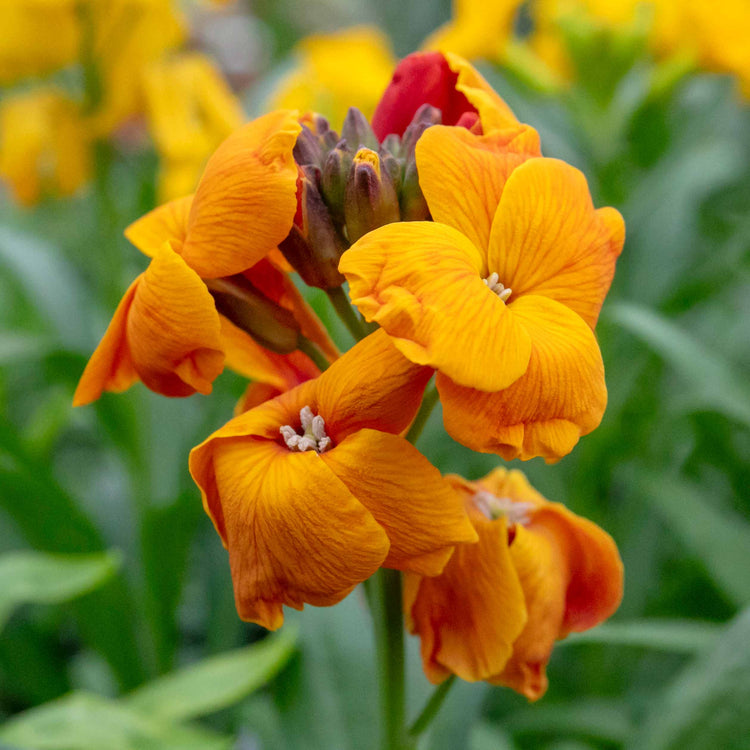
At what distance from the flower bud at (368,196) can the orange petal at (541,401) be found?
0.12 metres

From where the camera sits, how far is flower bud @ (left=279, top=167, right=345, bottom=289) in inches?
21.9

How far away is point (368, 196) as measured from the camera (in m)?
0.54

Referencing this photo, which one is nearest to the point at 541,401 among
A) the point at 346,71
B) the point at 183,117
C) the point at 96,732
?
the point at 96,732

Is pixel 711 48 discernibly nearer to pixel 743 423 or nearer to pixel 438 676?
pixel 743 423

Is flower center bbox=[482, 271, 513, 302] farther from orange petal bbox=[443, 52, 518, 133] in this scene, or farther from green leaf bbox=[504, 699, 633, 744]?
green leaf bbox=[504, 699, 633, 744]

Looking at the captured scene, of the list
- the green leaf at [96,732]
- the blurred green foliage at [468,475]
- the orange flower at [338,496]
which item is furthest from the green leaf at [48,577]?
the orange flower at [338,496]

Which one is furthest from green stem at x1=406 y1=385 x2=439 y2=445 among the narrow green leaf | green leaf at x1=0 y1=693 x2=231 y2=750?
the narrow green leaf

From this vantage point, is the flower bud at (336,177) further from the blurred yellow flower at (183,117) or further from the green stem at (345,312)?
the blurred yellow flower at (183,117)

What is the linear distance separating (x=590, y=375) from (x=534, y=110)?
58.5 inches

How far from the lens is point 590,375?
0.48 m

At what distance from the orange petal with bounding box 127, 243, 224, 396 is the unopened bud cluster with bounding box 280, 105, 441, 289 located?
3.5 inches

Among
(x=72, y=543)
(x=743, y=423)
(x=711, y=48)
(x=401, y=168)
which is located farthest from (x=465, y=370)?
(x=711, y=48)

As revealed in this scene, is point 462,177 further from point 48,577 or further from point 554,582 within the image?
point 48,577

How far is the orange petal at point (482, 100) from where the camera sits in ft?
1.86
